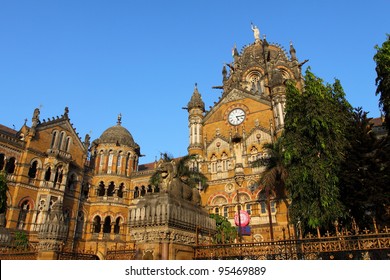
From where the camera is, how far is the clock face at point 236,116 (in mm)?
35438

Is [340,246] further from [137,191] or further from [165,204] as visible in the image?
[137,191]

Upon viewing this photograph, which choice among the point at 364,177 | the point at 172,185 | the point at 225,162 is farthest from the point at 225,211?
the point at 172,185

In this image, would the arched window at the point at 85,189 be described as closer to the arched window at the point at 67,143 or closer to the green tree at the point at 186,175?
the arched window at the point at 67,143

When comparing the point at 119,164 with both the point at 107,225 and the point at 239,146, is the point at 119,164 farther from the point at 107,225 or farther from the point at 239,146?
the point at 239,146

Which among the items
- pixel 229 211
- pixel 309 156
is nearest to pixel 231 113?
pixel 229 211

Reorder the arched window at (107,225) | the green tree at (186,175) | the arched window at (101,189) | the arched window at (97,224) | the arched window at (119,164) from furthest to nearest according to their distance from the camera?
the arched window at (119,164) → the arched window at (101,189) → the arched window at (107,225) → the arched window at (97,224) → the green tree at (186,175)

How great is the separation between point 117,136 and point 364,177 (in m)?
29.2

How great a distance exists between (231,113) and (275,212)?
1308 cm

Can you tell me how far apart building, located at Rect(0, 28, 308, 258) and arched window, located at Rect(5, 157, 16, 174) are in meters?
0.12

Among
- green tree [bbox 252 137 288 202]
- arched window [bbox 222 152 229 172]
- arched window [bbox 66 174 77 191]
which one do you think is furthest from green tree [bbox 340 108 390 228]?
arched window [bbox 66 174 77 191]

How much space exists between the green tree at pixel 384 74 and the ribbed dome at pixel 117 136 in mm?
28877

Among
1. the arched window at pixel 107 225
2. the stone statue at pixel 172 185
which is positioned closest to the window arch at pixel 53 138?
the arched window at pixel 107 225

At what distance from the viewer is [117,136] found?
38688 mm

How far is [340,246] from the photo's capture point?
299 inches
